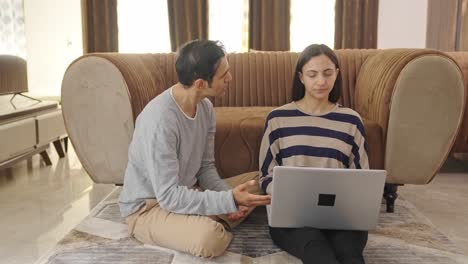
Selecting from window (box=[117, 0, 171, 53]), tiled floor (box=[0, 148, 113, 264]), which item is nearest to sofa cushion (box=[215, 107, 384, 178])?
tiled floor (box=[0, 148, 113, 264])

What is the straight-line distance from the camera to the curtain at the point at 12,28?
4.34 meters

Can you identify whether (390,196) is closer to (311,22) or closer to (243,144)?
(243,144)

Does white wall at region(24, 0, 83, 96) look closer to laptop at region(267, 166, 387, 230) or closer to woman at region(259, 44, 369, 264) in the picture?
woman at region(259, 44, 369, 264)

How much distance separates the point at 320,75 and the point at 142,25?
3645 millimetres

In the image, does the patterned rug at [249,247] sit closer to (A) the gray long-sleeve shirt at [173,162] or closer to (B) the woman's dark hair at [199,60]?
(A) the gray long-sleeve shirt at [173,162]

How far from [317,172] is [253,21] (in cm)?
367

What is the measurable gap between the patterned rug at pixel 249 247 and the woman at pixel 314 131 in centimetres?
12

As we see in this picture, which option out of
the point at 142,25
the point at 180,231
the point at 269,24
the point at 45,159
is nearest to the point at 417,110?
the point at 180,231

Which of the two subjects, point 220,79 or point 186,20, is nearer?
point 220,79

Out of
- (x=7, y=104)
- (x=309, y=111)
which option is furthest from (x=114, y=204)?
(x=7, y=104)

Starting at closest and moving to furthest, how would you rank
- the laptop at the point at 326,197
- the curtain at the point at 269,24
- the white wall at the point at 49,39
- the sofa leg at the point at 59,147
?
the laptop at the point at 326,197
the sofa leg at the point at 59,147
the white wall at the point at 49,39
the curtain at the point at 269,24

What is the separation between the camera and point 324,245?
134 centimetres

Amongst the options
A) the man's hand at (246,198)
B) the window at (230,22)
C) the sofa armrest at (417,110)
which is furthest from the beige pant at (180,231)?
the window at (230,22)

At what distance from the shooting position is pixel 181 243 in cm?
148
